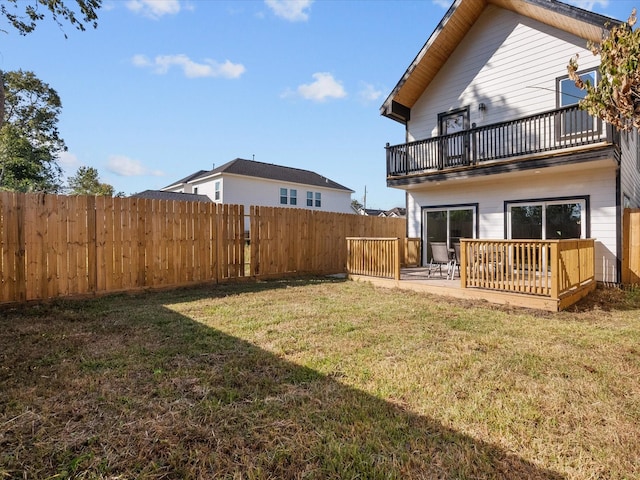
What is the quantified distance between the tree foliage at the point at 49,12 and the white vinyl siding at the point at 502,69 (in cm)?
1040

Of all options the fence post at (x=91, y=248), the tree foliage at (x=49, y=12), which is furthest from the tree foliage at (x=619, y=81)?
the tree foliage at (x=49, y=12)

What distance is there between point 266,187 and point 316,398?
24.7 metres

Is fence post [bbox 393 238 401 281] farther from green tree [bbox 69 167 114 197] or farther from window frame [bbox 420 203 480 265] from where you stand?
green tree [bbox 69 167 114 197]

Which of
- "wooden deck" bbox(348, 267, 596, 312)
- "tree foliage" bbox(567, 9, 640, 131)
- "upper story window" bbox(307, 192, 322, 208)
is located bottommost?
"wooden deck" bbox(348, 267, 596, 312)

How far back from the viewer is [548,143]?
8.84 meters

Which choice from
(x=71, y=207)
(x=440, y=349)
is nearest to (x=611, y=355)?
(x=440, y=349)

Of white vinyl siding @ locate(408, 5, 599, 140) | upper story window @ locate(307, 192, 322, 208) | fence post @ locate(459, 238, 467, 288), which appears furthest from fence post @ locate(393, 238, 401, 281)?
upper story window @ locate(307, 192, 322, 208)

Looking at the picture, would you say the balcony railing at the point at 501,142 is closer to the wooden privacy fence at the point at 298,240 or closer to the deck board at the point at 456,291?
the wooden privacy fence at the point at 298,240

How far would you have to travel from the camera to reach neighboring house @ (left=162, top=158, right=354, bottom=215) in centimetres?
2489

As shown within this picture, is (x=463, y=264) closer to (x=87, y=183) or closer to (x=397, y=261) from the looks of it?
(x=397, y=261)

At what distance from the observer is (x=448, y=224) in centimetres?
1148

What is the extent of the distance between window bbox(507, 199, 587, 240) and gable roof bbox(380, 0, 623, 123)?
163 inches

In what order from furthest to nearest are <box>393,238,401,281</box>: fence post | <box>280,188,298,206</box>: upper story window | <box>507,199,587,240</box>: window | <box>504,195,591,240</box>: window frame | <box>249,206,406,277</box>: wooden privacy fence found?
<box>280,188,298,206</box>: upper story window → <box>249,206,406,277</box>: wooden privacy fence → <box>507,199,587,240</box>: window → <box>504,195,591,240</box>: window frame → <box>393,238,401,281</box>: fence post

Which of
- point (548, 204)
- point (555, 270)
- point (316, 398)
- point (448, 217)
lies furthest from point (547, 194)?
point (316, 398)
